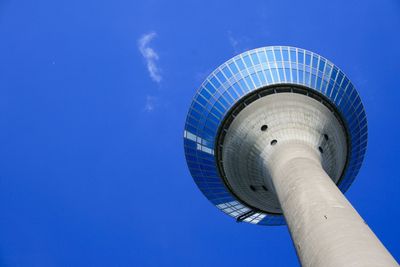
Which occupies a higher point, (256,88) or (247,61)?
(247,61)

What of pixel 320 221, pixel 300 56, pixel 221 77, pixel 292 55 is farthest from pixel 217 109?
pixel 320 221

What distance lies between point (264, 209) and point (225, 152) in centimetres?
896

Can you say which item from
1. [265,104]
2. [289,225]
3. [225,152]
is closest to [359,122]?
[265,104]

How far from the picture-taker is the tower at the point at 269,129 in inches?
1193

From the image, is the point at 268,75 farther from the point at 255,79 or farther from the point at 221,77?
the point at 221,77

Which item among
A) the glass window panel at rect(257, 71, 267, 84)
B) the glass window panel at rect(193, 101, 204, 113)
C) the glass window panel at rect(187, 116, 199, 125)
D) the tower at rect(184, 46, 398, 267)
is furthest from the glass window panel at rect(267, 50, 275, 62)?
the glass window panel at rect(187, 116, 199, 125)

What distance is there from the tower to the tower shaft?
0.19m

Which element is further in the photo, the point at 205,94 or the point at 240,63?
the point at 205,94

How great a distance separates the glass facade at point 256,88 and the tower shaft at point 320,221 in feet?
35.6

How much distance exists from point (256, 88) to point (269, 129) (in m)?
4.96

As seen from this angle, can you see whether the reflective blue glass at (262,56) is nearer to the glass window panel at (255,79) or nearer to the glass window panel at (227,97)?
the glass window panel at (255,79)

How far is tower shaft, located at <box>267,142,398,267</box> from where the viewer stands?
53.4 ft

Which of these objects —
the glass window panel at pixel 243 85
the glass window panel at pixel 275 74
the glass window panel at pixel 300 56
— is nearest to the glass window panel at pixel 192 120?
the glass window panel at pixel 243 85

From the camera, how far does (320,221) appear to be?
19094mm
